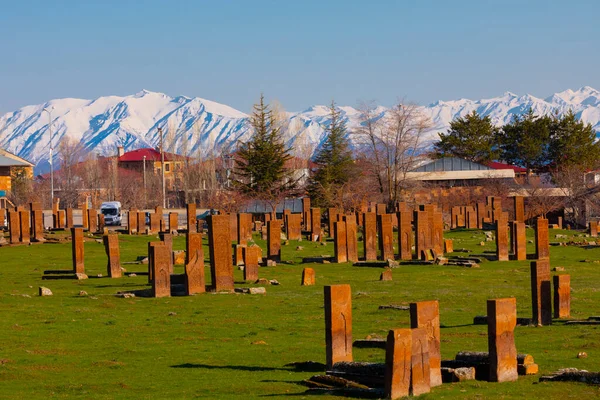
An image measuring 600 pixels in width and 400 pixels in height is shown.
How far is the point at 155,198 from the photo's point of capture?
125 metres

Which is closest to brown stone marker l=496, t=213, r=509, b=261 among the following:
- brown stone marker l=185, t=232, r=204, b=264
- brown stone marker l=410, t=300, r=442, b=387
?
brown stone marker l=185, t=232, r=204, b=264

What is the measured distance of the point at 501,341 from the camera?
15828 millimetres

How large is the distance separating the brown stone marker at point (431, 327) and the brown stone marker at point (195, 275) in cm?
1558

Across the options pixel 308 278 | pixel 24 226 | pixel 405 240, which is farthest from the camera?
pixel 24 226

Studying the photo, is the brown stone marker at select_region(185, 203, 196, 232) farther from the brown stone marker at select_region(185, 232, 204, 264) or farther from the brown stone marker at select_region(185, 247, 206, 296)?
the brown stone marker at select_region(185, 247, 206, 296)

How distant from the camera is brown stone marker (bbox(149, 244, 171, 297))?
30.7 metres

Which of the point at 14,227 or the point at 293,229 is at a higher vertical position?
the point at 14,227

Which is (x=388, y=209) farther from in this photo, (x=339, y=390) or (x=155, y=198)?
(x=339, y=390)

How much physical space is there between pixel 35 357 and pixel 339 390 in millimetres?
7077

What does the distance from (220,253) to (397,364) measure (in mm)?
17054

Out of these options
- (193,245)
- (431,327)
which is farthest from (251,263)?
(431,327)

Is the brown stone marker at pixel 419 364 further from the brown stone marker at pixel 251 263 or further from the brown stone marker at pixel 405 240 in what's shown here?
the brown stone marker at pixel 405 240

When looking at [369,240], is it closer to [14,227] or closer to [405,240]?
[405,240]

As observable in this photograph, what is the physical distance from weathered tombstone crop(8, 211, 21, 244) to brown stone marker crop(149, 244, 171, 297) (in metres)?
26.0
